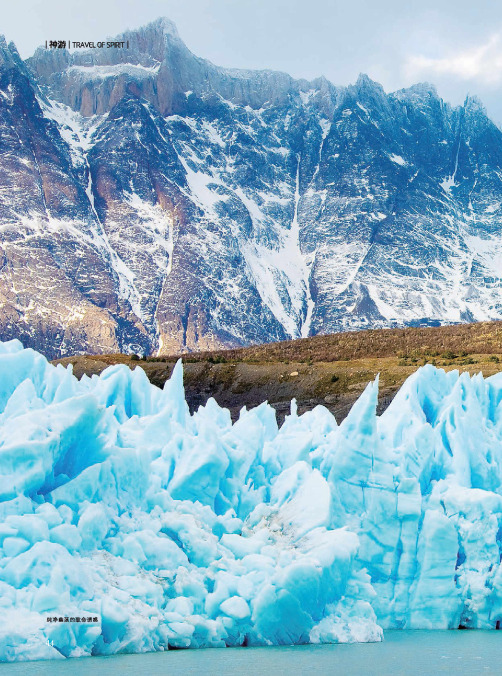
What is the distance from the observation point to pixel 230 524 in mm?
30547

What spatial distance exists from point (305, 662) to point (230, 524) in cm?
532

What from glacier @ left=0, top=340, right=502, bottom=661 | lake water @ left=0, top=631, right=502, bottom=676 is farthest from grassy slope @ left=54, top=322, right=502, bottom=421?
lake water @ left=0, top=631, right=502, bottom=676

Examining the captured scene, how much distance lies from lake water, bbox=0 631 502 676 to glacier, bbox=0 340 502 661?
41cm

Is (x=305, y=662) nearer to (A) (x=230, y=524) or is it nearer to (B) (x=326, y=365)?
(A) (x=230, y=524)

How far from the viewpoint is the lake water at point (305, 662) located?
24.7 m

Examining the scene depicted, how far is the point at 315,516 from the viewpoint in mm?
30000

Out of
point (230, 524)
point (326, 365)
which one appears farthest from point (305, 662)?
point (326, 365)

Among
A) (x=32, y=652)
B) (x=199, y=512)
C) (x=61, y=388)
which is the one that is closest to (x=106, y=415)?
(x=61, y=388)

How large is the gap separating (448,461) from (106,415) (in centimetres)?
1163

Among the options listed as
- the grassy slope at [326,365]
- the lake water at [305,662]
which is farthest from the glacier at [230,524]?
the grassy slope at [326,365]

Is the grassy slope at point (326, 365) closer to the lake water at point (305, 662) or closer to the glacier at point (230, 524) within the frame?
the glacier at point (230, 524)

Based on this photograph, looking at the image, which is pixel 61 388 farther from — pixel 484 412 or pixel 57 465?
pixel 484 412

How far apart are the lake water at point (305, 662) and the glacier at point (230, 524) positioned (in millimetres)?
406

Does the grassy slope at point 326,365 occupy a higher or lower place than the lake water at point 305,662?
higher
